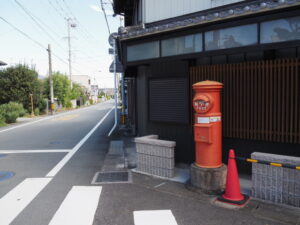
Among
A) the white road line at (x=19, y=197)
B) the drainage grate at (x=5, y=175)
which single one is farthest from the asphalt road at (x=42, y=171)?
the drainage grate at (x=5, y=175)

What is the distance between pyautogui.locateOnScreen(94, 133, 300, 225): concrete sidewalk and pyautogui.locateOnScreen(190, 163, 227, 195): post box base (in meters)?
0.19

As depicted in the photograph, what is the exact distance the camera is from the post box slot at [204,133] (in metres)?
5.19

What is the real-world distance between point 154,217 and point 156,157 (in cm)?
207

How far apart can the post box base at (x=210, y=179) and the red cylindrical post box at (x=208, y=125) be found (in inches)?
4.5

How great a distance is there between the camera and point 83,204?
15.8 ft

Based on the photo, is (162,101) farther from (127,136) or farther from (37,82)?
(37,82)

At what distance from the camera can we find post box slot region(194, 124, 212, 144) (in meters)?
5.19

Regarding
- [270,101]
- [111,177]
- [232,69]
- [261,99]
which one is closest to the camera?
[270,101]

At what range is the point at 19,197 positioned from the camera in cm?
522

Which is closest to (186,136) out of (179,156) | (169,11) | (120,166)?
(179,156)

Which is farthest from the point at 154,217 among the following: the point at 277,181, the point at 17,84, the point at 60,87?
the point at 60,87

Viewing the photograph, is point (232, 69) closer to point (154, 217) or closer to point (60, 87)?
point (154, 217)

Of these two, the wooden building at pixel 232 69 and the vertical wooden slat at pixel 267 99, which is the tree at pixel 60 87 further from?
the vertical wooden slat at pixel 267 99

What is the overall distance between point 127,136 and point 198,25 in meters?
7.74
